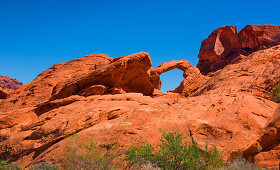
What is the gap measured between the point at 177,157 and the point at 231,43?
51.0 m

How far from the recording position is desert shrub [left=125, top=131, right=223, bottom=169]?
168 inches

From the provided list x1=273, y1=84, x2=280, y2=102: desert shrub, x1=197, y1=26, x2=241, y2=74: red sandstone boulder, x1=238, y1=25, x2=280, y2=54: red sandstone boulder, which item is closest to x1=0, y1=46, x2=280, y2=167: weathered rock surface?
x1=273, y1=84, x2=280, y2=102: desert shrub

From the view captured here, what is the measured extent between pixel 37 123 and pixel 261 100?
8.80 m

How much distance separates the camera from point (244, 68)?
9.42 metres

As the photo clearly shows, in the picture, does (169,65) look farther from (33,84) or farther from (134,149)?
(134,149)

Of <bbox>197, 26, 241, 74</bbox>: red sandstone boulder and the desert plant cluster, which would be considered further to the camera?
<bbox>197, 26, 241, 74</bbox>: red sandstone boulder

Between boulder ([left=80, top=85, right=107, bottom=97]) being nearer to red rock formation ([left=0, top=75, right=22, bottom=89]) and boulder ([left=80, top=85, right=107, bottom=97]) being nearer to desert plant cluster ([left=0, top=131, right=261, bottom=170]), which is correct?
desert plant cluster ([left=0, top=131, right=261, bottom=170])

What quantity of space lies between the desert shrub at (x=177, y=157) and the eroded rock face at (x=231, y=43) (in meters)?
41.0

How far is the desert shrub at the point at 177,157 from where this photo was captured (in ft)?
14.0

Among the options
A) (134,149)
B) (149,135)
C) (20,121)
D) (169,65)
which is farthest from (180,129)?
(169,65)

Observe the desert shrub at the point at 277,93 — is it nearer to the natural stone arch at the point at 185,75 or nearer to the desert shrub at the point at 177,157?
the desert shrub at the point at 177,157

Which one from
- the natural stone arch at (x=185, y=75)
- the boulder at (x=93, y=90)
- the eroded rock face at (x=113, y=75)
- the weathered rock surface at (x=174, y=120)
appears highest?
the natural stone arch at (x=185, y=75)

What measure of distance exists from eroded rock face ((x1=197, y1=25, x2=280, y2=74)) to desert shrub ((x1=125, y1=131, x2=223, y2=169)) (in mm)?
41005

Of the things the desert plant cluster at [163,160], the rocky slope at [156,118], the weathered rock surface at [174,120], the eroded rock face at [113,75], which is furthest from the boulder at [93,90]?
the desert plant cluster at [163,160]
